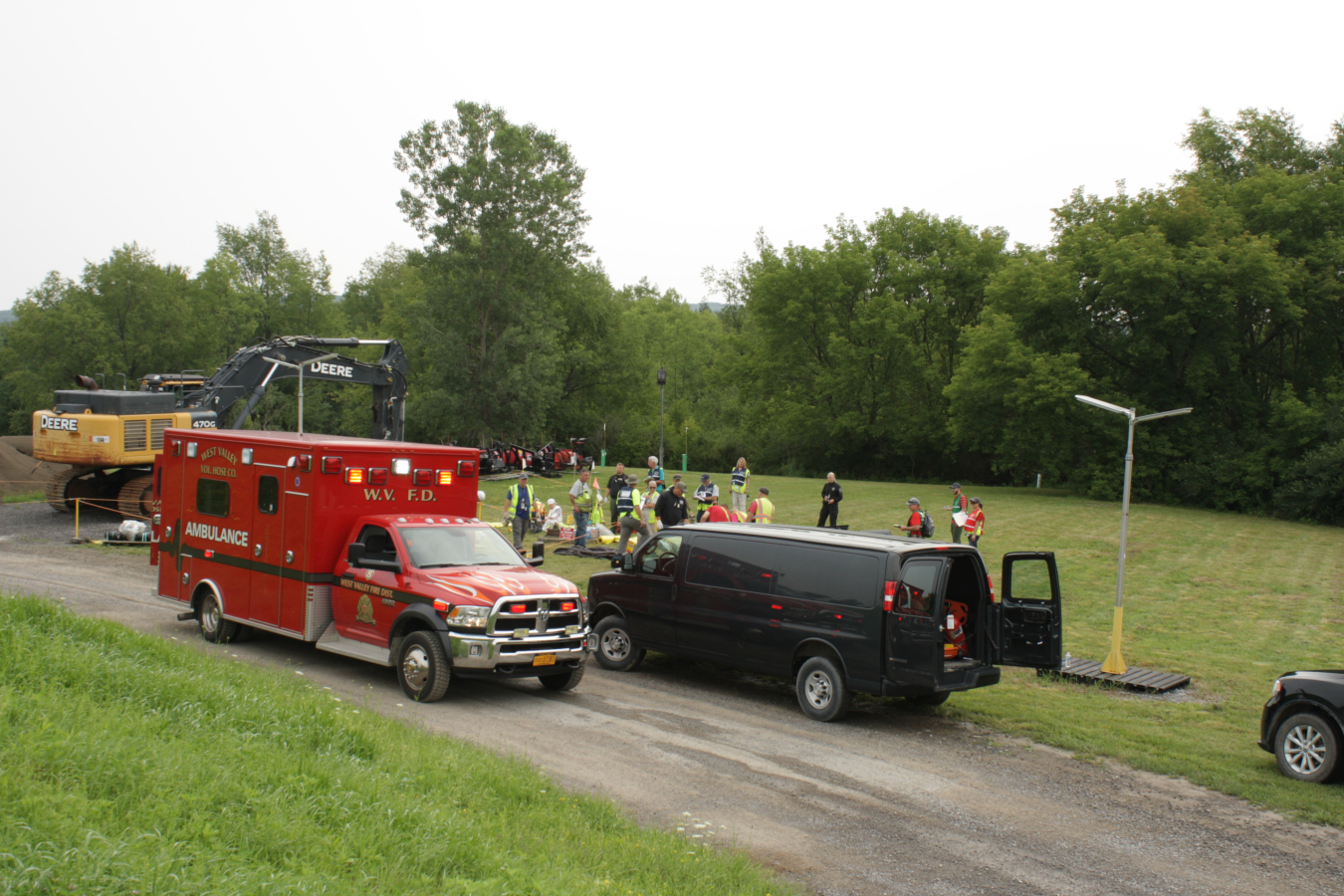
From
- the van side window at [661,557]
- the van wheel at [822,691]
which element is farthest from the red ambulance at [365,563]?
the van wheel at [822,691]

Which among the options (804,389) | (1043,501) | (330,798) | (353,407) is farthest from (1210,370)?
(353,407)

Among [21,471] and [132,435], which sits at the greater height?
[132,435]

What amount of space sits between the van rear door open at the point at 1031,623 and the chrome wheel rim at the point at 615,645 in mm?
4615

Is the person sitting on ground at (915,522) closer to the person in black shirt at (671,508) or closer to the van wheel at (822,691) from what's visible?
the person in black shirt at (671,508)

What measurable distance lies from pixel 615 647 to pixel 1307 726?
7.60 meters

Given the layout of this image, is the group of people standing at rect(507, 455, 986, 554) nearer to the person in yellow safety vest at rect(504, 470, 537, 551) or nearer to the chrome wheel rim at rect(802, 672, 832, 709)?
the person in yellow safety vest at rect(504, 470, 537, 551)

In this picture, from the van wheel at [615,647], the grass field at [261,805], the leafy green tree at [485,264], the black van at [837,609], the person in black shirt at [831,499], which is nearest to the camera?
the grass field at [261,805]

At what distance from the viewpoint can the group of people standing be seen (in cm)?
1777

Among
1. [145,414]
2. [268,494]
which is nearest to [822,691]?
[268,494]

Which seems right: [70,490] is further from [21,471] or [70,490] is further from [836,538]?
[836,538]

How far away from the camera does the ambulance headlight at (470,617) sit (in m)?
10.0

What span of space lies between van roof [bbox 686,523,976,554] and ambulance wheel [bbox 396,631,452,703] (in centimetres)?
339

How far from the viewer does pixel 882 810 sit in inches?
296

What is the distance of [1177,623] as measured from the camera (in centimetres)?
1664
